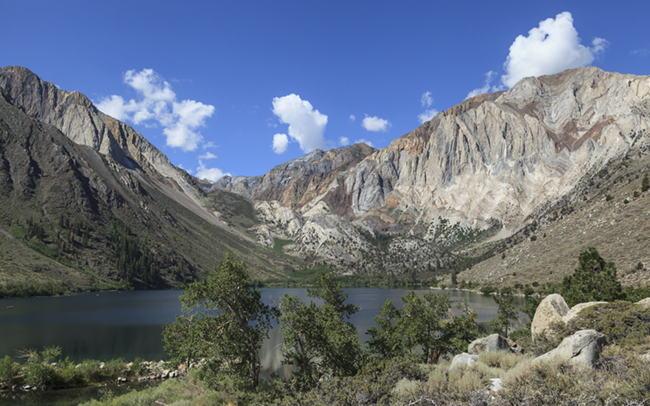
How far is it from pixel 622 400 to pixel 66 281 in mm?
156780

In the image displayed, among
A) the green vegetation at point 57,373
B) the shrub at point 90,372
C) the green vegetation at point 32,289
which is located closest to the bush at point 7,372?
the green vegetation at point 57,373

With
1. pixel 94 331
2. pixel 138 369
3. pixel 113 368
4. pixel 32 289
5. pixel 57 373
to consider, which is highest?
pixel 57 373

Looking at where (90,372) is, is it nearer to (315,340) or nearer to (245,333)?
(245,333)

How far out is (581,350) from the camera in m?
13.9

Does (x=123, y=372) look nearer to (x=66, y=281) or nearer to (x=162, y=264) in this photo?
(x=66, y=281)

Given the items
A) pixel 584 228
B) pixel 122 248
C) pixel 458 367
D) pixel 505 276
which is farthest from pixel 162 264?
pixel 458 367

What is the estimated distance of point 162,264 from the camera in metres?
198

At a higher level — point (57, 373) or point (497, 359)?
point (497, 359)

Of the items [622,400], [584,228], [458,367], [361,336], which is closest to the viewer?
[622,400]

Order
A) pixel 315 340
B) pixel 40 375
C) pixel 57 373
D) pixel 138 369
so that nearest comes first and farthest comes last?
pixel 315 340
pixel 40 375
pixel 57 373
pixel 138 369

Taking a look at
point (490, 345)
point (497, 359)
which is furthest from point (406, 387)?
point (490, 345)

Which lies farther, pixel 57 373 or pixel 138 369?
pixel 138 369

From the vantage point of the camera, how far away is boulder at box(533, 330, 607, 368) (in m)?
13.5

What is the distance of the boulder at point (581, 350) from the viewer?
13.5 m
